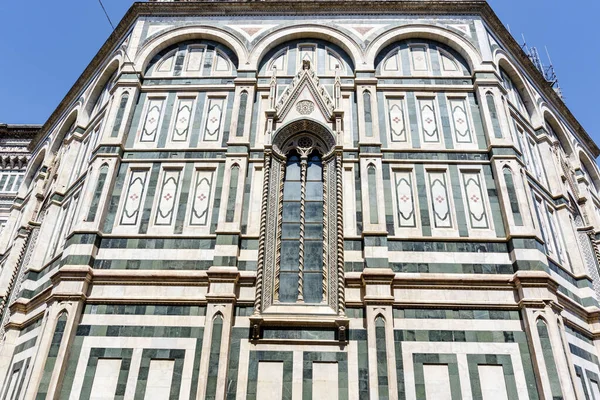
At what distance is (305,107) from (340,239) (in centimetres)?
510

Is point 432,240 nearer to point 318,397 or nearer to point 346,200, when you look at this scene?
point 346,200

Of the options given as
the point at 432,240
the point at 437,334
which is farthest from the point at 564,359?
the point at 432,240

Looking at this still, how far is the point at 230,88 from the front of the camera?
17.8 m

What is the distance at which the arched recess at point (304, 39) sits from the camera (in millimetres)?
18203

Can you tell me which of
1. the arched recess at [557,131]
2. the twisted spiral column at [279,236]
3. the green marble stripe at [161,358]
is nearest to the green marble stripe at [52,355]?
the green marble stripe at [161,358]

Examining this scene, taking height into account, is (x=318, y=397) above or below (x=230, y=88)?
below

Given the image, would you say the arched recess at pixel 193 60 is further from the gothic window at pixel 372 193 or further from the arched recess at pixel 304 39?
the gothic window at pixel 372 193

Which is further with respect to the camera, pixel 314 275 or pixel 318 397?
pixel 314 275

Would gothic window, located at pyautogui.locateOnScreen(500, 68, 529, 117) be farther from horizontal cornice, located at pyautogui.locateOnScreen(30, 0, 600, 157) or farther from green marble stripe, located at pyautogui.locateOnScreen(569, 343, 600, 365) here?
green marble stripe, located at pyautogui.locateOnScreen(569, 343, 600, 365)

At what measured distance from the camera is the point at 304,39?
1916 centimetres

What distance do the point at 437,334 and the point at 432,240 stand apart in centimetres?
276

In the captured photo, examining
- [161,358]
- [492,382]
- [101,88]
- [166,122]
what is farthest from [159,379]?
[101,88]

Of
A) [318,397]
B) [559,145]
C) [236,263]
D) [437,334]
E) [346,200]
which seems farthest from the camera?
[559,145]

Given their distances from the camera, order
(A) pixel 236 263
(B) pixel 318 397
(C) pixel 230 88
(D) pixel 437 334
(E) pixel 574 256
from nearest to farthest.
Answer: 1. (B) pixel 318 397
2. (D) pixel 437 334
3. (A) pixel 236 263
4. (E) pixel 574 256
5. (C) pixel 230 88
